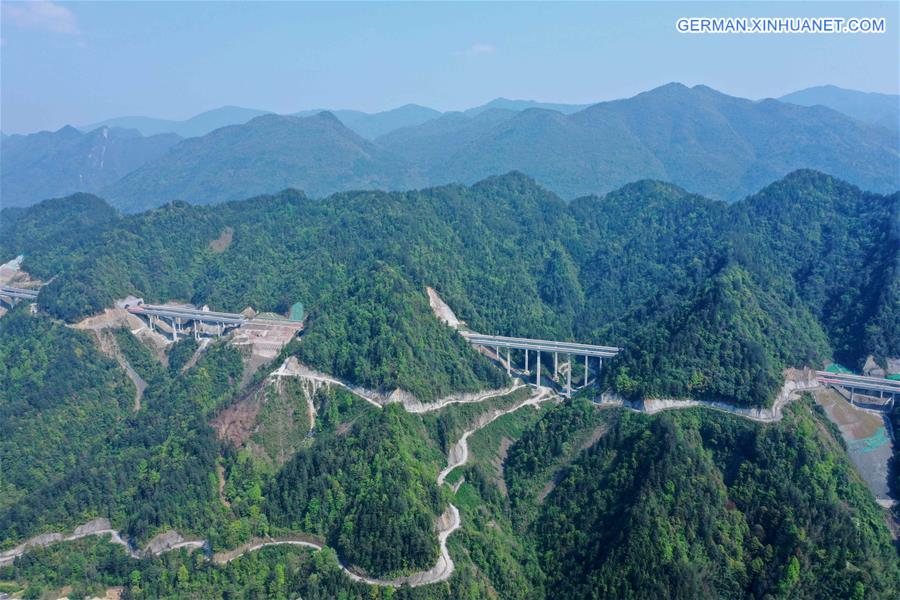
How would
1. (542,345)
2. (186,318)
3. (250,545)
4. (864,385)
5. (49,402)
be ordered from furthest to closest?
(186,318), (542,345), (49,402), (864,385), (250,545)

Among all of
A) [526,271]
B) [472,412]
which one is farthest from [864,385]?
[526,271]

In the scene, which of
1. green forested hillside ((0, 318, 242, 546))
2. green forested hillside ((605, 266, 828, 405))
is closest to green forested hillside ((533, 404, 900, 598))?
green forested hillside ((605, 266, 828, 405))

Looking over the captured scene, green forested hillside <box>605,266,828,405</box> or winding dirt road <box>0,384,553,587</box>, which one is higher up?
green forested hillside <box>605,266,828,405</box>

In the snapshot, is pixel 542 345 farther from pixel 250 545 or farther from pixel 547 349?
pixel 250 545

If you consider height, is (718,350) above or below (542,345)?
above

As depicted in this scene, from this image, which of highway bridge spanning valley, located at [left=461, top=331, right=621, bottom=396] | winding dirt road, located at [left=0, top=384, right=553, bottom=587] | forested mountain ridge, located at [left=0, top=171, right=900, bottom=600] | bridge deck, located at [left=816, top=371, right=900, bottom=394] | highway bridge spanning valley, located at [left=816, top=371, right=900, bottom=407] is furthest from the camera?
highway bridge spanning valley, located at [left=461, top=331, right=621, bottom=396]

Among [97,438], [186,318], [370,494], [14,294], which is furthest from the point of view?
[14,294]

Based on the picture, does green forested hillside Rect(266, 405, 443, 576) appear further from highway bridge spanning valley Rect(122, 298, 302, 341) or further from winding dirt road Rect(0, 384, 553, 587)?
highway bridge spanning valley Rect(122, 298, 302, 341)
